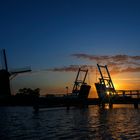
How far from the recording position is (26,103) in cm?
10944

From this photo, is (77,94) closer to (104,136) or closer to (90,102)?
(90,102)

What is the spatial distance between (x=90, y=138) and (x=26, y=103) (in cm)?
9165

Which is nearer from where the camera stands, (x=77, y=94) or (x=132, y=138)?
(x=132, y=138)

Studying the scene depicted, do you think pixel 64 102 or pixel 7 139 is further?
pixel 64 102

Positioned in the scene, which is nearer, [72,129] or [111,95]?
[72,129]

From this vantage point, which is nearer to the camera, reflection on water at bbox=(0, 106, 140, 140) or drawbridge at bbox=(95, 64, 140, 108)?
reflection on water at bbox=(0, 106, 140, 140)

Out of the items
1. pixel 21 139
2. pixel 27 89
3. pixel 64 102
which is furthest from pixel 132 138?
pixel 27 89

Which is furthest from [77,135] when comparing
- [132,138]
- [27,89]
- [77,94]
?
[27,89]

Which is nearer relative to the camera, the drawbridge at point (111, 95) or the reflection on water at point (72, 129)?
the reflection on water at point (72, 129)

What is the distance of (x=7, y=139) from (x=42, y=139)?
95.2 inches

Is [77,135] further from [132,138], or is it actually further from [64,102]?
[64,102]

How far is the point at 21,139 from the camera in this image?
19.9m

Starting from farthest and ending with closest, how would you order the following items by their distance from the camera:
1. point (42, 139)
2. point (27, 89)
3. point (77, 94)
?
point (27, 89) < point (77, 94) < point (42, 139)

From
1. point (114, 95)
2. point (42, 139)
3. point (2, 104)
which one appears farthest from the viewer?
point (2, 104)
